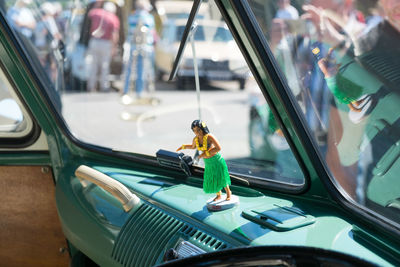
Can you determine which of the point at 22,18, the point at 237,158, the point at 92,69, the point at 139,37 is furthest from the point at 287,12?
the point at 92,69

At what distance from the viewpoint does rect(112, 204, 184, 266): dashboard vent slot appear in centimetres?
159

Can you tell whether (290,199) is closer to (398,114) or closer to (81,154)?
(398,114)

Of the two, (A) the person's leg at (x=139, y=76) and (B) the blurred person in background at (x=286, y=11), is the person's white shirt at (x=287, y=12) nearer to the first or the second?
(B) the blurred person in background at (x=286, y=11)

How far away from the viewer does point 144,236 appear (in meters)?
1.66

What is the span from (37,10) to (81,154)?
997 millimetres

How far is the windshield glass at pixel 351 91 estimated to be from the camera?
155 cm

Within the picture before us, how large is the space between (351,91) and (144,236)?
33.7 inches

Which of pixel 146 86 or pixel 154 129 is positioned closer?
pixel 154 129

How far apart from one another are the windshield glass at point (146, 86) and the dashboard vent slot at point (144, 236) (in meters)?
0.29

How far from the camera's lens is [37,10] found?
9.13 feet

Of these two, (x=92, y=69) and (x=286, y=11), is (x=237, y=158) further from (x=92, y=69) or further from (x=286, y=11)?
(x=92, y=69)

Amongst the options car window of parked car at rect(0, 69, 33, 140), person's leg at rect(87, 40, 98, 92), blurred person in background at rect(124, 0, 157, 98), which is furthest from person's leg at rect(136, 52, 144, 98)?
car window of parked car at rect(0, 69, 33, 140)

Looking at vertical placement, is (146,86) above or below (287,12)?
below

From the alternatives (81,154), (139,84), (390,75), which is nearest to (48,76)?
(81,154)
